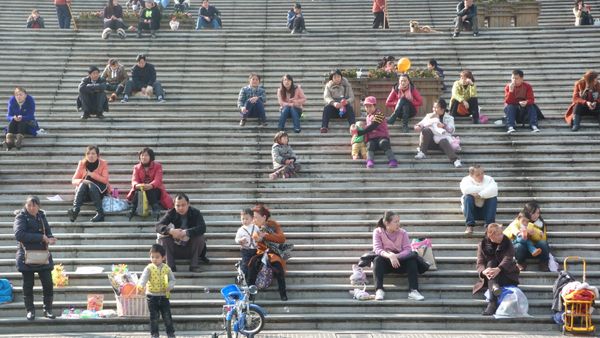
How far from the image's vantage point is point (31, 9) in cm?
3522

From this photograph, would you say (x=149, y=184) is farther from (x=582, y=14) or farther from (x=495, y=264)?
(x=582, y=14)

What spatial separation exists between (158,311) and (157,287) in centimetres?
41

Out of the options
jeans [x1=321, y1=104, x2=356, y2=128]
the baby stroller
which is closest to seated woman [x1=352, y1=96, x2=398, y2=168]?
jeans [x1=321, y1=104, x2=356, y2=128]

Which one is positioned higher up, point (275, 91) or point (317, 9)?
point (317, 9)

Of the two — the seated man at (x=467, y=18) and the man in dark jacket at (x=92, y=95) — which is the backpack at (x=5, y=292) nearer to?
the man in dark jacket at (x=92, y=95)

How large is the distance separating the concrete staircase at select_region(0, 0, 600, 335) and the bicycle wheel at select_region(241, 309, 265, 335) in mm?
960

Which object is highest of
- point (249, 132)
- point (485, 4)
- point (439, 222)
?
point (485, 4)

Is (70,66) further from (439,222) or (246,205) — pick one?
(439,222)

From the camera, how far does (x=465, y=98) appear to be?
23.5 metres

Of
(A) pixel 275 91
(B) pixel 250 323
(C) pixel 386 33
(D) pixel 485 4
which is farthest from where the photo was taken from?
(D) pixel 485 4

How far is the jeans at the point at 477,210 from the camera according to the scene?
63.1ft

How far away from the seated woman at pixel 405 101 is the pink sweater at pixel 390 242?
203 inches

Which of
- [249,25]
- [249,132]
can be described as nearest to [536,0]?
[249,25]

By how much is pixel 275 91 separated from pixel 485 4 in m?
8.86
